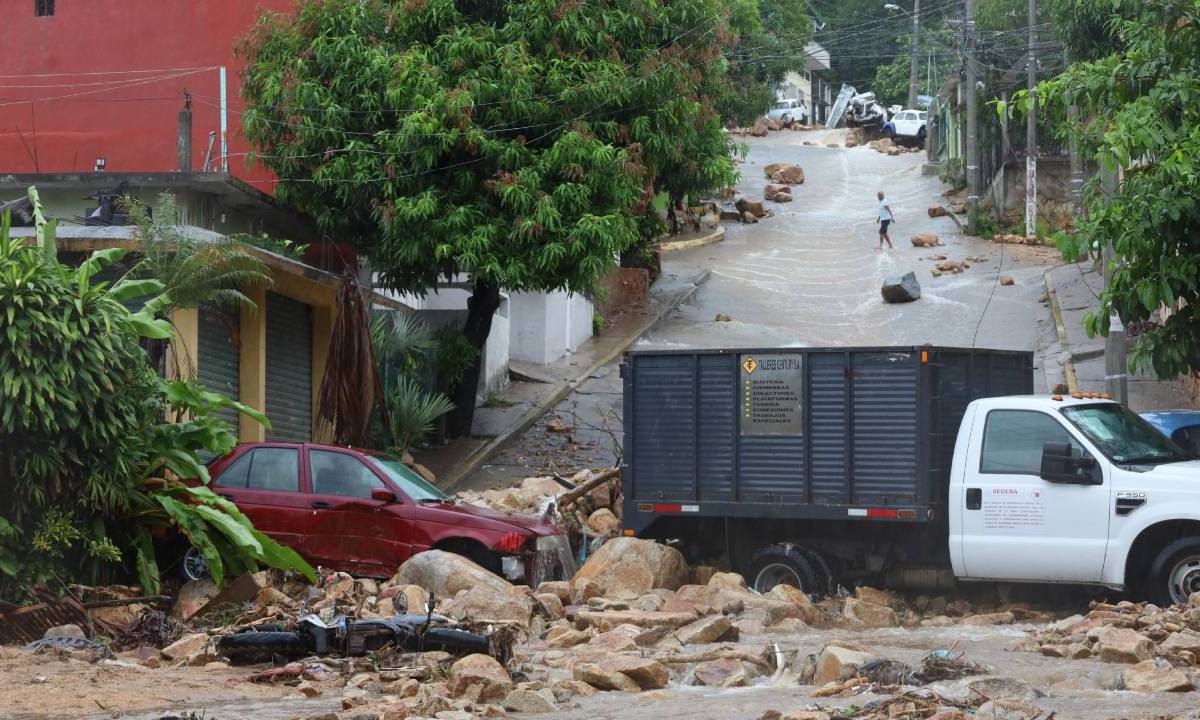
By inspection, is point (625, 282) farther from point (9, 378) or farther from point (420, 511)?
point (9, 378)

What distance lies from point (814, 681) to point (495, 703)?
209 cm

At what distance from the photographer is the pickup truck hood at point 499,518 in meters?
13.4

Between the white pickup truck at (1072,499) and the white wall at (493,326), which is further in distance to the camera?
the white wall at (493,326)

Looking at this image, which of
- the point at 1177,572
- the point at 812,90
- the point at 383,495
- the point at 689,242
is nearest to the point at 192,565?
the point at 383,495

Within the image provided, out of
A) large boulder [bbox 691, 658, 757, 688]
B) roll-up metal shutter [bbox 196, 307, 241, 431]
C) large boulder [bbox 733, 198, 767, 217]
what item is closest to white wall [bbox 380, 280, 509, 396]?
roll-up metal shutter [bbox 196, 307, 241, 431]

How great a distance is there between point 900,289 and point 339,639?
24.0 m

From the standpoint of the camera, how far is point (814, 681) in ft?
29.8

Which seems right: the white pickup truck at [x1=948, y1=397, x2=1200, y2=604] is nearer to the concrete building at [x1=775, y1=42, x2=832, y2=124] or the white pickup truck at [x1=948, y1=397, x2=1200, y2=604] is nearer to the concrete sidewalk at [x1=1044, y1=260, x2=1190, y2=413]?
the concrete sidewalk at [x1=1044, y1=260, x2=1190, y2=413]

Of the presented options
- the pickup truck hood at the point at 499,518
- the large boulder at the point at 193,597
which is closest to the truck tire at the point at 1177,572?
the pickup truck hood at the point at 499,518

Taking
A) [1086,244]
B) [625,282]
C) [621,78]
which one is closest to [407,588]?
[1086,244]

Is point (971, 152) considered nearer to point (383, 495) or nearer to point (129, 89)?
point (129, 89)

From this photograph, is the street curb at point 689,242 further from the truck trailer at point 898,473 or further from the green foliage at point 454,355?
the truck trailer at point 898,473

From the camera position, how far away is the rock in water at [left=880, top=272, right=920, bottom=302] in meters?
32.1

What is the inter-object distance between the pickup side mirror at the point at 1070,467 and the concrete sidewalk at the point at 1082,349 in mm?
7762
